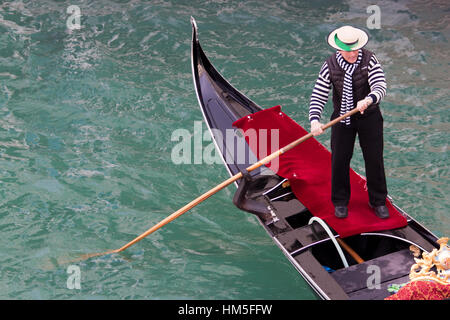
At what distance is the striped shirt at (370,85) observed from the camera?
2787 mm

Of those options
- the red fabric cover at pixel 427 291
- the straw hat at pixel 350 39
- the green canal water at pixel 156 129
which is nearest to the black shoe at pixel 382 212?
the green canal water at pixel 156 129

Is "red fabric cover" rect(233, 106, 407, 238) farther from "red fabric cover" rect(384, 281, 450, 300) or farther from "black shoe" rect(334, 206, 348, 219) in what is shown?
"red fabric cover" rect(384, 281, 450, 300)

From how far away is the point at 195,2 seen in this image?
24.6ft

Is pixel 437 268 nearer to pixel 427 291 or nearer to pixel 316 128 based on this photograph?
pixel 427 291

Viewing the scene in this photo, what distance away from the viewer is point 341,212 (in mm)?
3158

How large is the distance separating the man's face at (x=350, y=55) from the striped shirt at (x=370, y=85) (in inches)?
3.3

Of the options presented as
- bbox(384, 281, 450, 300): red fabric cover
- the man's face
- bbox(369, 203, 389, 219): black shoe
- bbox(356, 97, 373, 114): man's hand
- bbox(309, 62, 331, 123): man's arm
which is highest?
the man's face

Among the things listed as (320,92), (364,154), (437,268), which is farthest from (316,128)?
(437,268)

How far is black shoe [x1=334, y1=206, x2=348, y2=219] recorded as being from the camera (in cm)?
315

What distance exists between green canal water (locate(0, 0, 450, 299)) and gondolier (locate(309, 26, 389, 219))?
24.7 inches

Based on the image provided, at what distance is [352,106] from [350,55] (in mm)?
269

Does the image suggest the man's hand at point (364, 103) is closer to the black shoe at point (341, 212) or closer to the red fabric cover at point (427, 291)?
the black shoe at point (341, 212)

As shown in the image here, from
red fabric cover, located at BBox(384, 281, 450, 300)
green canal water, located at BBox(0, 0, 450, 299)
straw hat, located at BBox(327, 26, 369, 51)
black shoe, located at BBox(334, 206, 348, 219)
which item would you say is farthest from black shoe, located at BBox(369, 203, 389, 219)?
straw hat, located at BBox(327, 26, 369, 51)
